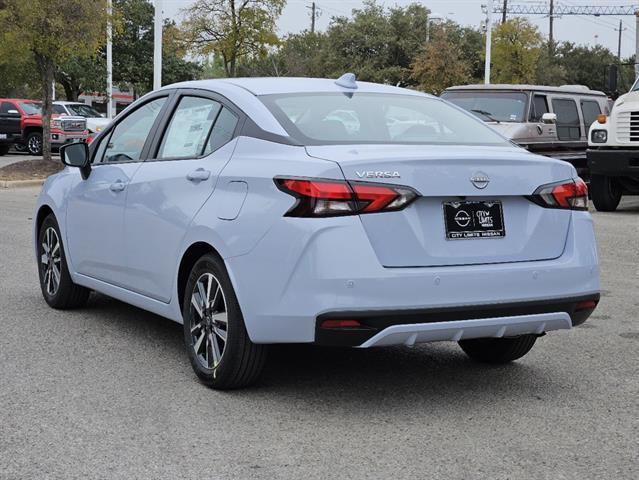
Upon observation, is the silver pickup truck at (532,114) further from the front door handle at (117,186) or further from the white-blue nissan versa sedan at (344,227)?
the white-blue nissan versa sedan at (344,227)

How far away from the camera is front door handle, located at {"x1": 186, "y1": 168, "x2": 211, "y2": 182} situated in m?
5.39

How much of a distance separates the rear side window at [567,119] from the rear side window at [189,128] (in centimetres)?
1249

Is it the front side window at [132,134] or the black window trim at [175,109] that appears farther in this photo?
the front side window at [132,134]

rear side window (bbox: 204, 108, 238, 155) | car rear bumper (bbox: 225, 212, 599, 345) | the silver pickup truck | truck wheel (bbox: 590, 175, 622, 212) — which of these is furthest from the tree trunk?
car rear bumper (bbox: 225, 212, 599, 345)

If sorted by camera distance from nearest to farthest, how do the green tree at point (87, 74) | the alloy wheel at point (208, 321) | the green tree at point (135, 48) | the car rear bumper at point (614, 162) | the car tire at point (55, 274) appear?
the alloy wheel at point (208, 321), the car tire at point (55, 274), the car rear bumper at point (614, 162), the green tree at point (87, 74), the green tree at point (135, 48)

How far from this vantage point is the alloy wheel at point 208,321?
517 centimetres

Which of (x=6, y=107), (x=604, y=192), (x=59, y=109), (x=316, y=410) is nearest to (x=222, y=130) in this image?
(x=316, y=410)

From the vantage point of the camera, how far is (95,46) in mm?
23312

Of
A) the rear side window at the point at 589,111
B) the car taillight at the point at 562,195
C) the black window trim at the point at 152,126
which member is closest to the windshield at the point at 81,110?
the rear side window at the point at 589,111

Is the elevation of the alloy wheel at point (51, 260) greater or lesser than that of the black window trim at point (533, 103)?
lesser

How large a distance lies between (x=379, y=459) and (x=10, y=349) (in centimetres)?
289

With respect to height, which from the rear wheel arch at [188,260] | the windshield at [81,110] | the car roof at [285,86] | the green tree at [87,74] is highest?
the green tree at [87,74]

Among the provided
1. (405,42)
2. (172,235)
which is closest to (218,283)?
(172,235)

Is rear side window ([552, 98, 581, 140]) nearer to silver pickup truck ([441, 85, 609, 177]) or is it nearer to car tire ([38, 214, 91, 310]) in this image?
silver pickup truck ([441, 85, 609, 177])
